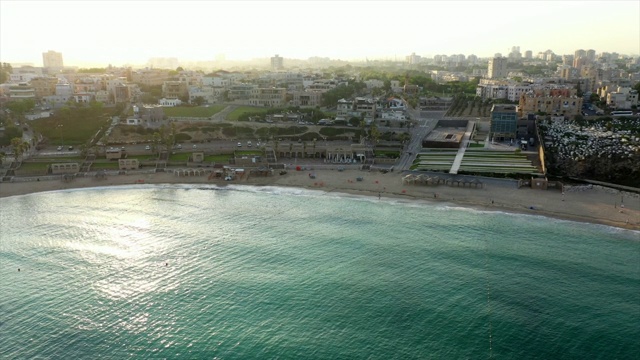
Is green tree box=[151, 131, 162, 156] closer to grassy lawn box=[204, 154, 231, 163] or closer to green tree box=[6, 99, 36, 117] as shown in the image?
grassy lawn box=[204, 154, 231, 163]

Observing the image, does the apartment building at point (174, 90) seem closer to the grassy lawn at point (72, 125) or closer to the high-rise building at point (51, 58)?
the grassy lawn at point (72, 125)

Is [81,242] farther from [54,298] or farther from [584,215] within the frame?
[584,215]

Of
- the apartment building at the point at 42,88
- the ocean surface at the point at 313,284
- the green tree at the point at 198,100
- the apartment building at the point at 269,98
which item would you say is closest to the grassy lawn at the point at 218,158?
the ocean surface at the point at 313,284

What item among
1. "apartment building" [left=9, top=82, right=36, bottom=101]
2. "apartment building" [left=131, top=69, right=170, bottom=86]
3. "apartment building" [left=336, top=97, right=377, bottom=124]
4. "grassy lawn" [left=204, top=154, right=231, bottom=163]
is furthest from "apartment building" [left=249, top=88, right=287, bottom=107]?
"apartment building" [left=9, top=82, right=36, bottom=101]

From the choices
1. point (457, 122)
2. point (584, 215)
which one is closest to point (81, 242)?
point (584, 215)

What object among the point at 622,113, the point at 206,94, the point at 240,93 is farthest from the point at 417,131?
the point at 206,94
